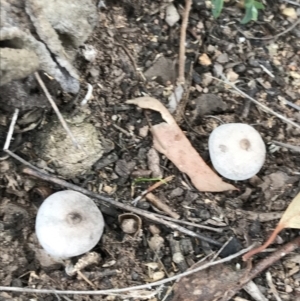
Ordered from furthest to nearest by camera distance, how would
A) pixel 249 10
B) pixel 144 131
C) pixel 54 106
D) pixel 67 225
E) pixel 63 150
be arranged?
pixel 249 10, pixel 144 131, pixel 63 150, pixel 54 106, pixel 67 225

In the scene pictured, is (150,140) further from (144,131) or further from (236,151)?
(236,151)

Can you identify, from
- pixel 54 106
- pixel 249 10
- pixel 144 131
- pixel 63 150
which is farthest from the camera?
pixel 249 10

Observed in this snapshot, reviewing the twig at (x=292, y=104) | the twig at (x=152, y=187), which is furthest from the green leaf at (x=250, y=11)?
the twig at (x=152, y=187)

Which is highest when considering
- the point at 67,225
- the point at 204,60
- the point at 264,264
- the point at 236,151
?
the point at 204,60

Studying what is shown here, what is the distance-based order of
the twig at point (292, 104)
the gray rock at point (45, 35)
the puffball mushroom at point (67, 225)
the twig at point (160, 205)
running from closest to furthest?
the gray rock at point (45, 35) < the puffball mushroom at point (67, 225) < the twig at point (160, 205) < the twig at point (292, 104)

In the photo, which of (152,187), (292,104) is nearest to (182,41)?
(292,104)

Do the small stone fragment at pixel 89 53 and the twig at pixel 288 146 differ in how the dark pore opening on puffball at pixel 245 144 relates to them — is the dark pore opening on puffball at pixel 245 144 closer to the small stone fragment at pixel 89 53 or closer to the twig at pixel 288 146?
the twig at pixel 288 146
